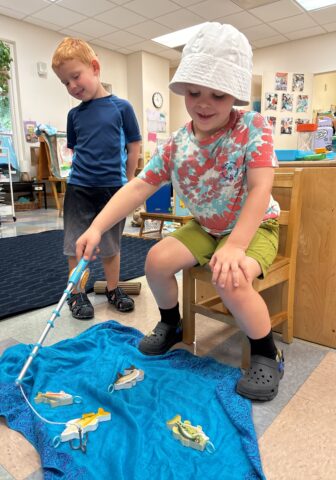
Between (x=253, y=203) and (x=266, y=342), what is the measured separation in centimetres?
37

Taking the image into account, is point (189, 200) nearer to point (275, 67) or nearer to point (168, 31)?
point (168, 31)

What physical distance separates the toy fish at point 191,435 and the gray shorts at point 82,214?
2.70 feet

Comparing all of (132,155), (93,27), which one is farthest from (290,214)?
(93,27)

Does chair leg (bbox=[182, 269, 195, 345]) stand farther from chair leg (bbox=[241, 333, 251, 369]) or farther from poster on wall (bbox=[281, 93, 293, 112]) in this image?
poster on wall (bbox=[281, 93, 293, 112])

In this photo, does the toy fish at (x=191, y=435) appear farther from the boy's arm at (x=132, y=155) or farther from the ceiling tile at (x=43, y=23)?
the ceiling tile at (x=43, y=23)

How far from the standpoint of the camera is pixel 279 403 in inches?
35.6

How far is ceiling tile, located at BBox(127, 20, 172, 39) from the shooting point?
4859mm

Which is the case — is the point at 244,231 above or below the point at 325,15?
below

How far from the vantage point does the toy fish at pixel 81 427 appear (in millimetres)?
755

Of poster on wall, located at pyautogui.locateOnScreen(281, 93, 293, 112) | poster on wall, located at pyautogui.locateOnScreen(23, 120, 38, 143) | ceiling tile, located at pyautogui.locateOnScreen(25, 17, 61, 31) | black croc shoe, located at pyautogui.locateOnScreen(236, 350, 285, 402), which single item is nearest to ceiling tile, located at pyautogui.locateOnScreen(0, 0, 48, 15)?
ceiling tile, located at pyautogui.locateOnScreen(25, 17, 61, 31)

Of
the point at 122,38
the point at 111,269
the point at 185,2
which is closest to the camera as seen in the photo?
the point at 111,269

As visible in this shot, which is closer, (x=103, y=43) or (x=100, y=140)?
(x=100, y=140)

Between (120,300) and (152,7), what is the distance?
4.15 m

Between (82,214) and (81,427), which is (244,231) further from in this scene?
(82,214)
